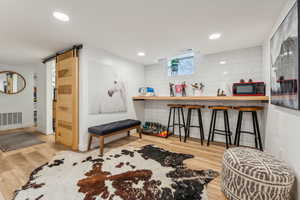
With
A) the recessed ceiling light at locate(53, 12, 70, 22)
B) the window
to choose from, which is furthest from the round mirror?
the window

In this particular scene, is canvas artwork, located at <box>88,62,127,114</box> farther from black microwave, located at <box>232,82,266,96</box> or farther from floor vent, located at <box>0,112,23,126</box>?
floor vent, located at <box>0,112,23,126</box>

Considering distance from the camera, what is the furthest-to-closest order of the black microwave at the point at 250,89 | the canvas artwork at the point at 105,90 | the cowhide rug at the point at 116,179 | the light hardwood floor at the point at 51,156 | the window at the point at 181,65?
1. the window at the point at 181,65
2. the canvas artwork at the point at 105,90
3. the black microwave at the point at 250,89
4. the light hardwood floor at the point at 51,156
5. the cowhide rug at the point at 116,179

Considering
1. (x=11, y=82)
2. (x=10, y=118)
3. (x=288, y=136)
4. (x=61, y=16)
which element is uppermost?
(x=61, y=16)

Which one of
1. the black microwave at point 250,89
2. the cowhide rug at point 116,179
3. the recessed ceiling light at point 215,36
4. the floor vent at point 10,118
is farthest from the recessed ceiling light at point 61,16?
the floor vent at point 10,118

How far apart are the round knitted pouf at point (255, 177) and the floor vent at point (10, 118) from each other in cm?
639

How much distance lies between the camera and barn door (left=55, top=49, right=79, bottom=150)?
8.93ft

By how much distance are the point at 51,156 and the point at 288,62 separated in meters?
3.78

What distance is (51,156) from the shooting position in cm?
243

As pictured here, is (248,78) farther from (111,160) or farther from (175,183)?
(111,160)

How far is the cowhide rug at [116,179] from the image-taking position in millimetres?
1450

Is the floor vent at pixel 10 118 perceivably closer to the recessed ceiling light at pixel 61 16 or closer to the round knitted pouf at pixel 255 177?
the recessed ceiling light at pixel 61 16

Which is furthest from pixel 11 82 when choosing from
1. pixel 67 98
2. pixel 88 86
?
pixel 88 86

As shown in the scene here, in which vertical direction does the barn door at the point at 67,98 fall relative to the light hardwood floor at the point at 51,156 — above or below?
above

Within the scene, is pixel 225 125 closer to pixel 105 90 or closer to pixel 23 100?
pixel 105 90
